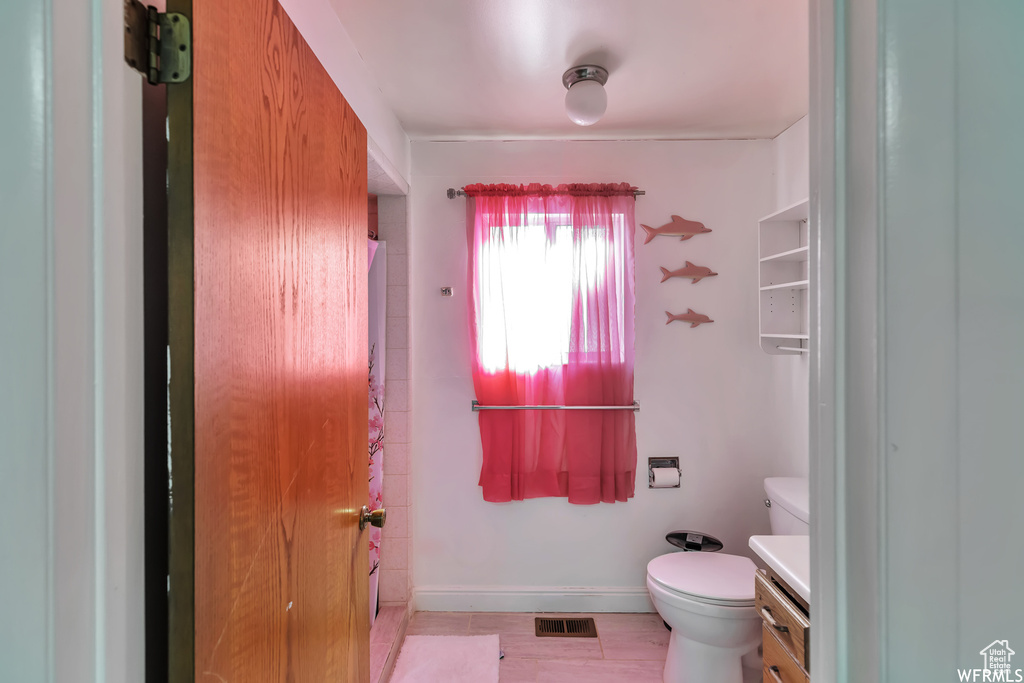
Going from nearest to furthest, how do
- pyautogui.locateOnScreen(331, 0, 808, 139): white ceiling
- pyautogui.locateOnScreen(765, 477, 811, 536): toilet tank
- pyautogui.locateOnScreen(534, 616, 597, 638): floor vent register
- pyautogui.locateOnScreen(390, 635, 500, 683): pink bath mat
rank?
pyautogui.locateOnScreen(331, 0, 808, 139): white ceiling, pyautogui.locateOnScreen(765, 477, 811, 536): toilet tank, pyautogui.locateOnScreen(390, 635, 500, 683): pink bath mat, pyautogui.locateOnScreen(534, 616, 597, 638): floor vent register

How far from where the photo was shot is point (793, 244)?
220cm

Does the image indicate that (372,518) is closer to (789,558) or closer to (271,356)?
(271,356)

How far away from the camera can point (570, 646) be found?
7.34 ft

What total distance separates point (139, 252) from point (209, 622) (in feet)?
1.62

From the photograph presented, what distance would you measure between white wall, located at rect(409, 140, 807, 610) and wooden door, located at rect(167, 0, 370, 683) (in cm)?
133

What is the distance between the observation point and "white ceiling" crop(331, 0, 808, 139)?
4.94 feet

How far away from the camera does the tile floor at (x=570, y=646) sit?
80.8 inches

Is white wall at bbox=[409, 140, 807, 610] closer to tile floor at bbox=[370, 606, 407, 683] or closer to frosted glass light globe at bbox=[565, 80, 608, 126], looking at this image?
tile floor at bbox=[370, 606, 407, 683]

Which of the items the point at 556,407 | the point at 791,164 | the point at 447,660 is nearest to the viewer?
the point at 447,660

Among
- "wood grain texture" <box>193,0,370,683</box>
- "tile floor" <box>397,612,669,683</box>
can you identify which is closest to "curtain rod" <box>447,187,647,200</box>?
"wood grain texture" <box>193,0,370,683</box>

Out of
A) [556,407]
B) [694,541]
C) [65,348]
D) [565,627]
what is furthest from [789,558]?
[65,348]

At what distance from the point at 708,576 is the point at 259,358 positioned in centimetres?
191

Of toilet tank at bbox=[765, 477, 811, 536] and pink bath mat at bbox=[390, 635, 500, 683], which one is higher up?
toilet tank at bbox=[765, 477, 811, 536]
